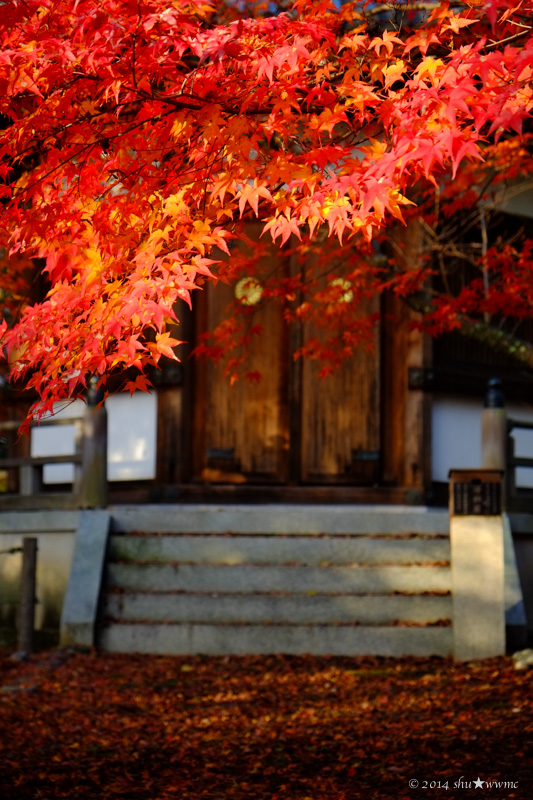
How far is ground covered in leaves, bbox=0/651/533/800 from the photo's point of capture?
19.1ft

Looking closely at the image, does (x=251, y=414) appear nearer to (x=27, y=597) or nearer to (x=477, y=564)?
(x=27, y=597)

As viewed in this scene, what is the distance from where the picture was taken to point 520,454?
45.4 ft

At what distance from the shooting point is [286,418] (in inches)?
508

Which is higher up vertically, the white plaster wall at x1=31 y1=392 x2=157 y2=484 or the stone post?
the white plaster wall at x1=31 y1=392 x2=157 y2=484

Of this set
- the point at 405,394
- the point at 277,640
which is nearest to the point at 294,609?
the point at 277,640

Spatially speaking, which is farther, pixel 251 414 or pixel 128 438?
pixel 128 438

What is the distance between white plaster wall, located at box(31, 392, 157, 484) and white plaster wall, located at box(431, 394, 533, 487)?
3.73 m

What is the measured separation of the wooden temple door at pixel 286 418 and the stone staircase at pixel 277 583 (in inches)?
88.8

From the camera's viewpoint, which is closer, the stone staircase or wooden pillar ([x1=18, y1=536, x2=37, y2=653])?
the stone staircase

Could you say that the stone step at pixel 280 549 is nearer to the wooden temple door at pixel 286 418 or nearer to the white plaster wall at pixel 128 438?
the wooden temple door at pixel 286 418

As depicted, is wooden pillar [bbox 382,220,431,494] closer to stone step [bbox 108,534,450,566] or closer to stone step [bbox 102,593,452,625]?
stone step [bbox 108,534,450,566]

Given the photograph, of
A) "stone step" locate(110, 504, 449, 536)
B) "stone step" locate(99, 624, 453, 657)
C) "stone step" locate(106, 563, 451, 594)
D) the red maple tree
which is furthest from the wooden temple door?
the red maple tree

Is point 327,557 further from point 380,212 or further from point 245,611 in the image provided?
point 380,212

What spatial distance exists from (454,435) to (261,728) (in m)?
6.89
